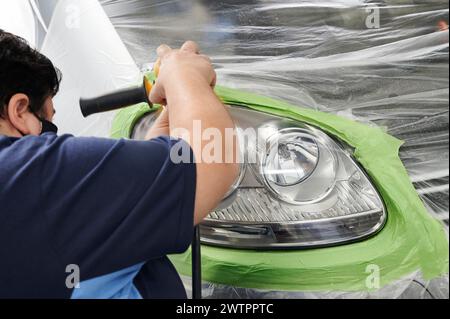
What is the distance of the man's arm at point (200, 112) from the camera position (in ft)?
2.45

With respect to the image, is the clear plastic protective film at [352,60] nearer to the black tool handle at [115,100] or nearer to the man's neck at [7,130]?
the black tool handle at [115,100]

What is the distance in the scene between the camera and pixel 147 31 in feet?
3.49

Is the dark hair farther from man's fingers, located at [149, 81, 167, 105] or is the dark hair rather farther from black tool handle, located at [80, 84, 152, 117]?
man's fingers, located at [149, 81, 167, 105]

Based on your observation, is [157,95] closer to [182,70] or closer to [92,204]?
[182,70]

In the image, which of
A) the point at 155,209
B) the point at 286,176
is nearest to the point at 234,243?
the point at 286,176

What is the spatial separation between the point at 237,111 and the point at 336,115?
0.20 metres

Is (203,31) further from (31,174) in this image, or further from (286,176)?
(31,174)

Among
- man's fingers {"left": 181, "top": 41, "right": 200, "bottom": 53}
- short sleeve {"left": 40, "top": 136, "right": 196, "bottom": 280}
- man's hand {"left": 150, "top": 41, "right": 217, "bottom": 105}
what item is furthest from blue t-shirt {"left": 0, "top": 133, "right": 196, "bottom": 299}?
man's fingers {"left": 181, "top": 41, "right": 200, "bottom": 53}

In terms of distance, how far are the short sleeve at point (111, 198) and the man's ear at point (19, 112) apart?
0.64ft

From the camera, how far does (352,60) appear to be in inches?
32.5

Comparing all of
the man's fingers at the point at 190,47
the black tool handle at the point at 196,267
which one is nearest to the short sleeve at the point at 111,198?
the black tool handle at the point at 196,267

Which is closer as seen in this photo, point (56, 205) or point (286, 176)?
point (56, 205)

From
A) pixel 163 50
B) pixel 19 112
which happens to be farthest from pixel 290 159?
pixel 19 112

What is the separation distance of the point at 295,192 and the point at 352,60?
0.24 metres
